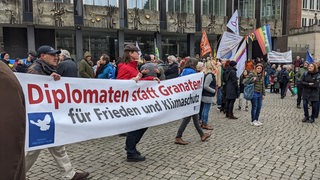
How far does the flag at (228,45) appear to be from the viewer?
1001 cm

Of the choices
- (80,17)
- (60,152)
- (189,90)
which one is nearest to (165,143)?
(189,90)

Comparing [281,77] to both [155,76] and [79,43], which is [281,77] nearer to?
[155,76]

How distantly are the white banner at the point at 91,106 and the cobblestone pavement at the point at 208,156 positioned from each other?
702 mm

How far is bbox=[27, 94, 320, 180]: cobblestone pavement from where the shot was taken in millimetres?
4656

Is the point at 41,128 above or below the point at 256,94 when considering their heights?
above

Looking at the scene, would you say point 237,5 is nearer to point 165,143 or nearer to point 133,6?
point 133,6

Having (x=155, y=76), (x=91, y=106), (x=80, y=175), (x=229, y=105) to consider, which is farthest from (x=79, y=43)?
(x=80, y=175)

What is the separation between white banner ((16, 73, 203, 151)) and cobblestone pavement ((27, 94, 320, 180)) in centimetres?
70

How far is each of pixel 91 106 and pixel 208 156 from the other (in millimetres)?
2423

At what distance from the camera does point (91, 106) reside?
14.2ft

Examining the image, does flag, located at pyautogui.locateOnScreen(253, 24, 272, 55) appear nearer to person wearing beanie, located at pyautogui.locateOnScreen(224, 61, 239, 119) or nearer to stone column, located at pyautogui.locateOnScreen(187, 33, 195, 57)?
person wearing beanie, located at pyautogui.locateOnScreen(224, 61, 239, 119)

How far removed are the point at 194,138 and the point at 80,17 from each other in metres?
20.5

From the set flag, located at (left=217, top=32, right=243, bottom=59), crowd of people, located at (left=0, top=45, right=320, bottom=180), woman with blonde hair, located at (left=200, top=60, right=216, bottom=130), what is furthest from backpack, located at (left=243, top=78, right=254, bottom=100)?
flag, located at (left=217, top=32, right=243, bottom=59)

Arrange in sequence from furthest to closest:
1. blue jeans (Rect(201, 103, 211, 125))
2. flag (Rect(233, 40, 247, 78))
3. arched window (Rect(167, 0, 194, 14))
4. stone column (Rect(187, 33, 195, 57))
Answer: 1. stone column (Rect(187, 33, 195, 57))
2. arched window (Rect(167, 0, 194, 14))
3. flag (Rect(233, 40, 247, 78))
4. blue jeans (Rect(201, 103, 211, 125))
